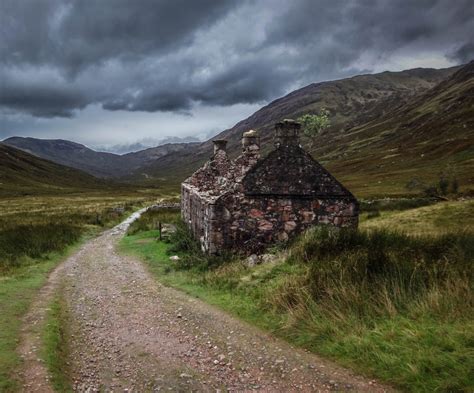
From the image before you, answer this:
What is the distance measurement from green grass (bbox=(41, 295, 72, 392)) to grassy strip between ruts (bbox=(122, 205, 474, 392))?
345cm

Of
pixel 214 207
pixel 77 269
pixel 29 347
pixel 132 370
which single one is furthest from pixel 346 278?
pixel 77 269

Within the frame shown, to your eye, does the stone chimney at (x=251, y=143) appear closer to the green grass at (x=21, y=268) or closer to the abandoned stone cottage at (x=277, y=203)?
the abandoned stone cottage at (x=277, y=203)

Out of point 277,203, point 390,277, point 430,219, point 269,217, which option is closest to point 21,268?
point 269,217

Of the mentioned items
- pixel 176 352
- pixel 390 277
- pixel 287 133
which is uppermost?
pixel 287 133

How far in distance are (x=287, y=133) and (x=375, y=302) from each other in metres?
9.15

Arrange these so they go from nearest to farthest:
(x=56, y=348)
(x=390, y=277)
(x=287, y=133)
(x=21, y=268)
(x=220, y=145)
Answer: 1. (x=56, y=348)
2. (x=390, y=277)
3. (x=21, y=268)
4. (x=287, y=133)
5. (x=220, y=145)

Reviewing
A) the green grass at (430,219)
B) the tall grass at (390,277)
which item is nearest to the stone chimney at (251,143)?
the tall grass at (390,277)

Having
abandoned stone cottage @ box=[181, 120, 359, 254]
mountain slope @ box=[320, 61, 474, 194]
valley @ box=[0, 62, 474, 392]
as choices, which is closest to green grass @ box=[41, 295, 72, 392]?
valley @ box=[0, 62, 474, 392]

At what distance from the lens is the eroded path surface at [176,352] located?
6012 mm

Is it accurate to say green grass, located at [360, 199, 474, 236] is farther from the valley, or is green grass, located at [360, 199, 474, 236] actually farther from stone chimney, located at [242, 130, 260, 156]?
the valley

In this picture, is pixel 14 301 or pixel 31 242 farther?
pixel 31 242

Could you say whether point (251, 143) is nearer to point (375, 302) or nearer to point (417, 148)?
point (375, 302)

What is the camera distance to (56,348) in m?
7.16

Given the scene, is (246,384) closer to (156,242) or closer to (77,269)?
(77,269)
